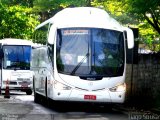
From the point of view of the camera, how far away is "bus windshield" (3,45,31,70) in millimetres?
30938

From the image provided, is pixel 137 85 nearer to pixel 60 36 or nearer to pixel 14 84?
pixel 60 36

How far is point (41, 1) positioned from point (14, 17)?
8.85ft

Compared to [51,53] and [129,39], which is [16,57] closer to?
[51,53]

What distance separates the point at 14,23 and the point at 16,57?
13.4m

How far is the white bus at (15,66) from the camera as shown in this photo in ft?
101

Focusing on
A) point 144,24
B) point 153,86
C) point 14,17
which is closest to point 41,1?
point 14,17

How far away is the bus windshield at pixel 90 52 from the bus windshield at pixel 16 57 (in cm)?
1303

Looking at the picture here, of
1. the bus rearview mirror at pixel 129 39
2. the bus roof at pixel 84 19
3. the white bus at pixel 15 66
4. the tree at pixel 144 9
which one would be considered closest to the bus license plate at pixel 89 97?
the bus rearview mirror at pixel 129 39

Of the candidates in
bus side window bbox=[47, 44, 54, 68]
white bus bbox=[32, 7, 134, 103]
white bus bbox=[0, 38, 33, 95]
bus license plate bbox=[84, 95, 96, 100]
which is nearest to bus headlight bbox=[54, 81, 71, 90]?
white bus bbox=[32, 7, 134, 103]

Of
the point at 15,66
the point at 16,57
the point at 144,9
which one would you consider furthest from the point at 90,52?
the point at 16,57

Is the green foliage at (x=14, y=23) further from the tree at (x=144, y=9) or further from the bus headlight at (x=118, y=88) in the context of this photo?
the bus headlight at (x=118, y=88)

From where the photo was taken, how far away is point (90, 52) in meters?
18.2

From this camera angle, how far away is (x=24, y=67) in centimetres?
3125

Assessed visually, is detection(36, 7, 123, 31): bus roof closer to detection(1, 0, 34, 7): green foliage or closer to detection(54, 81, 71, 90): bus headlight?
detection(54, 81, 71, 90): bus headlight
